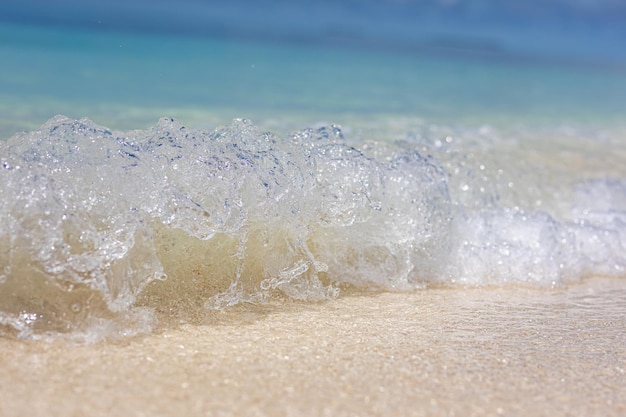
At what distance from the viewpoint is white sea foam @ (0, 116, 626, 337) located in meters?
2.04

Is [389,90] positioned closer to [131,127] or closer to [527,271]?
[131,127]

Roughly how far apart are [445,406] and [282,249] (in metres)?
1.07

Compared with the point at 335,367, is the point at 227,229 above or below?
above

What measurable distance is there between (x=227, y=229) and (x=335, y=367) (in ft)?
2.69

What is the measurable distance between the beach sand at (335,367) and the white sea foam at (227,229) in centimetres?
18

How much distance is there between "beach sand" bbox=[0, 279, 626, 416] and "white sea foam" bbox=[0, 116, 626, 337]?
7.0 inches

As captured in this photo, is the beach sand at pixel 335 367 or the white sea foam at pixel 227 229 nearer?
the beach sand at pixel 335 367

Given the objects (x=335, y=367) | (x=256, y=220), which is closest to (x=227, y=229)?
(x=256, y=220)

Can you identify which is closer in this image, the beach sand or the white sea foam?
the beach sand

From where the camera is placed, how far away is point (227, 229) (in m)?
2.45

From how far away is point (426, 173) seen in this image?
10.1 ft

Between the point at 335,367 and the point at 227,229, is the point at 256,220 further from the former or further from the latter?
the point at 335,367

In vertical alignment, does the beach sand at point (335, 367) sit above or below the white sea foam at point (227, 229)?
below

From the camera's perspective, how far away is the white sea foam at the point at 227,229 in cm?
204
